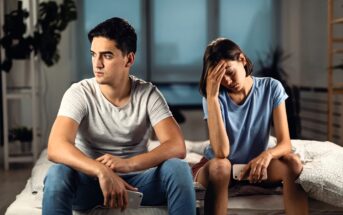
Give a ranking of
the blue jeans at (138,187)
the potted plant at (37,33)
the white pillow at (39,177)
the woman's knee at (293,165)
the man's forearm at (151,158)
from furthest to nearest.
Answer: the potted plant at (37,33), the white pillow at (39,177), the woman's knee at (293,165), the man's forearm at (151,158), the blue jeans at (138,187)

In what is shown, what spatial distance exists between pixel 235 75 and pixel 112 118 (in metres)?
0.45

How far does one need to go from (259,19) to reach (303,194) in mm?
4042

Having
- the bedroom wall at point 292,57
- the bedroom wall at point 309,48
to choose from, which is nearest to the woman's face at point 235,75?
the bedroom wall at point 309,48

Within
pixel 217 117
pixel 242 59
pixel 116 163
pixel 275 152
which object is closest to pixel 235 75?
pixel 242 59

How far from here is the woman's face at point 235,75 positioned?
1753 millimetres

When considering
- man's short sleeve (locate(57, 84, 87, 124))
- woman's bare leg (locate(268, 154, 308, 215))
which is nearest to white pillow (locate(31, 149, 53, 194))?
man's short sleeve (locate(57, 84, 87, 124))

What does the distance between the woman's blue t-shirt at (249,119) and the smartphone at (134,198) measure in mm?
413

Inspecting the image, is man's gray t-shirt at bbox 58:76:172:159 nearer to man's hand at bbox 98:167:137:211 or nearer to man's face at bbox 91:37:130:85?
man's face at bbox 91:37:130:85

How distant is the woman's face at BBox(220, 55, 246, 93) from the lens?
1.75m

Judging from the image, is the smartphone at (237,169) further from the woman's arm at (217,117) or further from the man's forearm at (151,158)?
the man's forearm at (151,158)

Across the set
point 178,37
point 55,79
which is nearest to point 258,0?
point 178,37

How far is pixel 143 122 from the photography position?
1.74 meters

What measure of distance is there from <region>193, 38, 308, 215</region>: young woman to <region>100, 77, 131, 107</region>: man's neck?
27 cm

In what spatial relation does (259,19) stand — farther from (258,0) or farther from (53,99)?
(53,99)
